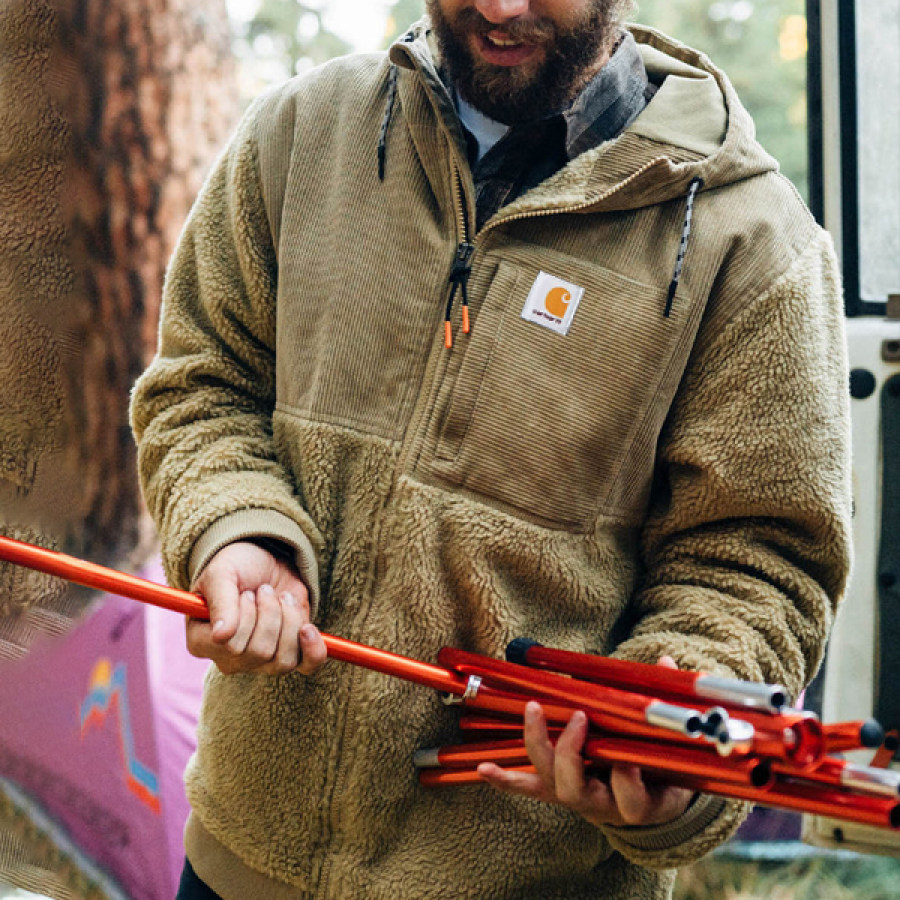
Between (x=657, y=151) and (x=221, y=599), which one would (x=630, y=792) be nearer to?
(x=221, y=599)

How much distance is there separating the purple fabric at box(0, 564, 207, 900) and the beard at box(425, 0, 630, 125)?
5.06 feet

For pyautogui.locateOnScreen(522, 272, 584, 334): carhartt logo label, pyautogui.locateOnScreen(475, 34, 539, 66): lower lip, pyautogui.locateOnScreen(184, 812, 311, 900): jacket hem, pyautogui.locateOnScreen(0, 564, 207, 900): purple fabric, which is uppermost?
pyautogui.locateOnScreen(475, 34, 539, 66): lower lip

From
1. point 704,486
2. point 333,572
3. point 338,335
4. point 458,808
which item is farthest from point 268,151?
point 458,808

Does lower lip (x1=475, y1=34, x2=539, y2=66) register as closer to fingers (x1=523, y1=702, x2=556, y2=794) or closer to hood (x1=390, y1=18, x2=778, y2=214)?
hood (x1=390, y1=18, x2=778, y2=214)

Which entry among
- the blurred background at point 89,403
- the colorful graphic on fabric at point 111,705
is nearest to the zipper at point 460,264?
the blurred background at point 89,403

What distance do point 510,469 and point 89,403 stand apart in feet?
5.08

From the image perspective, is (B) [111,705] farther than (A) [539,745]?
Yes

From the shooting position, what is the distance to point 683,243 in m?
1.33

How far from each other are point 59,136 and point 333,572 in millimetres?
1518

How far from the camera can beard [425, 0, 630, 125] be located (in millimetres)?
1372

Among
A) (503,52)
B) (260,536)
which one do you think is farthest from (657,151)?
(260,536)

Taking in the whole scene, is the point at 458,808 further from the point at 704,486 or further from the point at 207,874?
the point at 704,486

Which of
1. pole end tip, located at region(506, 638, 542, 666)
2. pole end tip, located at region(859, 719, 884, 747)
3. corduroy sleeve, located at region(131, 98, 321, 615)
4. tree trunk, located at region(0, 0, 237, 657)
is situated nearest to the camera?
pole end tip, located at region(859, 719, 884, 747)

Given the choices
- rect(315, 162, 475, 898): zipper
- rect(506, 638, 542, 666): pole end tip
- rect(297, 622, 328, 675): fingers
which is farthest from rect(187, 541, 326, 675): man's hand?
rect(506, 638, 542, 666): pole end tip
